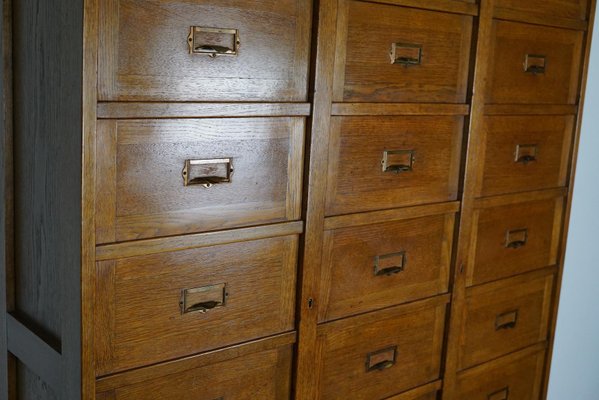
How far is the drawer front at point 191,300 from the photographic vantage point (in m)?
1.38

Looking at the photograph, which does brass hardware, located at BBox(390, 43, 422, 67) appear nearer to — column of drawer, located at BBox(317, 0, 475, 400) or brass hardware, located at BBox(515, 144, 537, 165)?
column of drawer, located at BBox(317, 0, 475, 400)

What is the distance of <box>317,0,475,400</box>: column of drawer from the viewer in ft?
5.47

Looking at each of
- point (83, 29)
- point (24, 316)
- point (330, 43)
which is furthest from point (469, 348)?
point (83, 29)

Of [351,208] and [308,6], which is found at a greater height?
[308,6]

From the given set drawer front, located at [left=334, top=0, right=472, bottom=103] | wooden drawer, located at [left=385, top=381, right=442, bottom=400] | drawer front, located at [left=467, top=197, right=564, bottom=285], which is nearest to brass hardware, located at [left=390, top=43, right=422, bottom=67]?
drawer front, located at [left=334, top=0, right=472, bottom=103]

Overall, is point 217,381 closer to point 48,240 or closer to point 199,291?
point 199,291

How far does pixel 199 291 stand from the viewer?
1479 millimetres

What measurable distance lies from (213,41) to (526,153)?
1.07 metres

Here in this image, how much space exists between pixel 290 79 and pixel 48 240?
552mm

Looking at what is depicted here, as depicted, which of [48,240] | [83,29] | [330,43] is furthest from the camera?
[330,43]

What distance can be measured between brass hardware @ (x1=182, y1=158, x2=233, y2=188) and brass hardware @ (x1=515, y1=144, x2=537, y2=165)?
3.16 ft

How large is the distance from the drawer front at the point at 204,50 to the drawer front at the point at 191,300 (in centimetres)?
30

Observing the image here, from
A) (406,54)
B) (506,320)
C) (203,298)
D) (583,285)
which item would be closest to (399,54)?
(406,54)

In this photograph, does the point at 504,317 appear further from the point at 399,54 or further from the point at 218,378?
the point at 218,378
